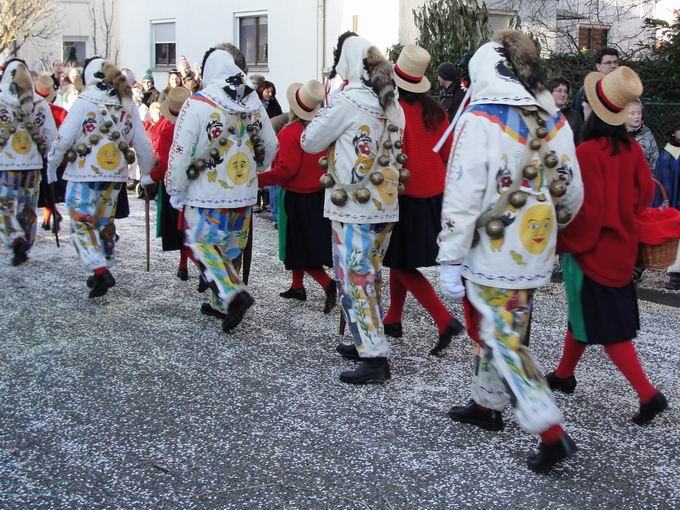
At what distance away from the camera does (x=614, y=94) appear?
4.01 m

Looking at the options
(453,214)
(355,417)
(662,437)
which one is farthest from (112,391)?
(662,437)

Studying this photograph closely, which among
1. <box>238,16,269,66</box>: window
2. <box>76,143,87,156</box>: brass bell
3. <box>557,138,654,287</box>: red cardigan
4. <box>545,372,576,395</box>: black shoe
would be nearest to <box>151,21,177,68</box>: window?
<box>238,16,269,66</box>: window

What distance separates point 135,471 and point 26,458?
55 cm

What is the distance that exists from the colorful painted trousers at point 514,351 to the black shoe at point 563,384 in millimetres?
953

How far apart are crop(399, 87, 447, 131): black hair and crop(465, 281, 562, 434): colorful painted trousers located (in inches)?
67.8

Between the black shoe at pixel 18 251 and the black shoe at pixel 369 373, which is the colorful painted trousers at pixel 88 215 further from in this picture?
the black shoe at pixel 369 373

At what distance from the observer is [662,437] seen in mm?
4145

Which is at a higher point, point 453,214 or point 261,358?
point 453,214

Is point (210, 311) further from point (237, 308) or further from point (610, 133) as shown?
point (610, 133)

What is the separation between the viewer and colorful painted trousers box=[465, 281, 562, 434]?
3.58m

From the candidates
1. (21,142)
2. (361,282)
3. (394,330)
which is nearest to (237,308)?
(394,330)

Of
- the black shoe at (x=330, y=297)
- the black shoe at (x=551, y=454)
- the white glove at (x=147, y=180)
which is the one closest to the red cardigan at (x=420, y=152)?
the black shoe at (x=330, y=297)

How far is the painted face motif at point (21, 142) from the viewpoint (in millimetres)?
7680

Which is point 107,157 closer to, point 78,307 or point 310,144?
point 78,307
